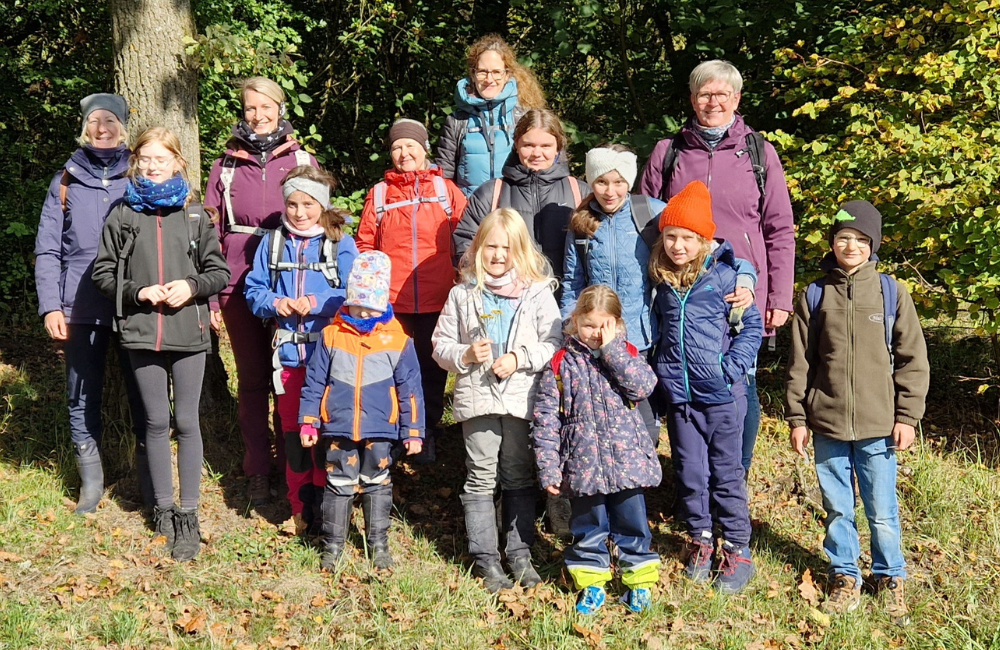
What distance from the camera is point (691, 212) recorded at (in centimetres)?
405

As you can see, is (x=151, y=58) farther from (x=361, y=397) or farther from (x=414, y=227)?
(x=361, y=397)

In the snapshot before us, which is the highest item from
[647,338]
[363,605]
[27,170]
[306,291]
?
[27,170]

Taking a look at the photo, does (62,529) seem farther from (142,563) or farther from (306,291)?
(306,291)

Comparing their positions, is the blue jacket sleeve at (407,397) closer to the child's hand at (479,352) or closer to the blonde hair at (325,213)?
the child's hand at (479,352)

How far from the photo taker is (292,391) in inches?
180

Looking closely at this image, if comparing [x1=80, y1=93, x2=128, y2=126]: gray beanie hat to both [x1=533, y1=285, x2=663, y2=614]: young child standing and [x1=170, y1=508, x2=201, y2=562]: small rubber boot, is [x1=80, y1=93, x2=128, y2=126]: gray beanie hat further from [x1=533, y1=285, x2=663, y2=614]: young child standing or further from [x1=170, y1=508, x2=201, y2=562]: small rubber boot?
[x1=533, y1=285, x2=663, y2=614]: young child standing

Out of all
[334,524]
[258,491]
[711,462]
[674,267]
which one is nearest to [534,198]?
[674,267]

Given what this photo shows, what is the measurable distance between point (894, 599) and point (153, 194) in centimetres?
417

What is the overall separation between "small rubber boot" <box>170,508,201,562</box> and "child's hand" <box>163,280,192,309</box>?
114cm

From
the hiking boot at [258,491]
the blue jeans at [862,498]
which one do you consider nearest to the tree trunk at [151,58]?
the hiking boot at [258,491]

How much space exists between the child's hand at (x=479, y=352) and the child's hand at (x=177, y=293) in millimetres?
1472

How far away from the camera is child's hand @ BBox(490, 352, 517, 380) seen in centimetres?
407

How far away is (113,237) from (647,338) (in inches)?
108

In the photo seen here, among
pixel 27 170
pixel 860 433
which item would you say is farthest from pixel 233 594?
pixel 27 170
